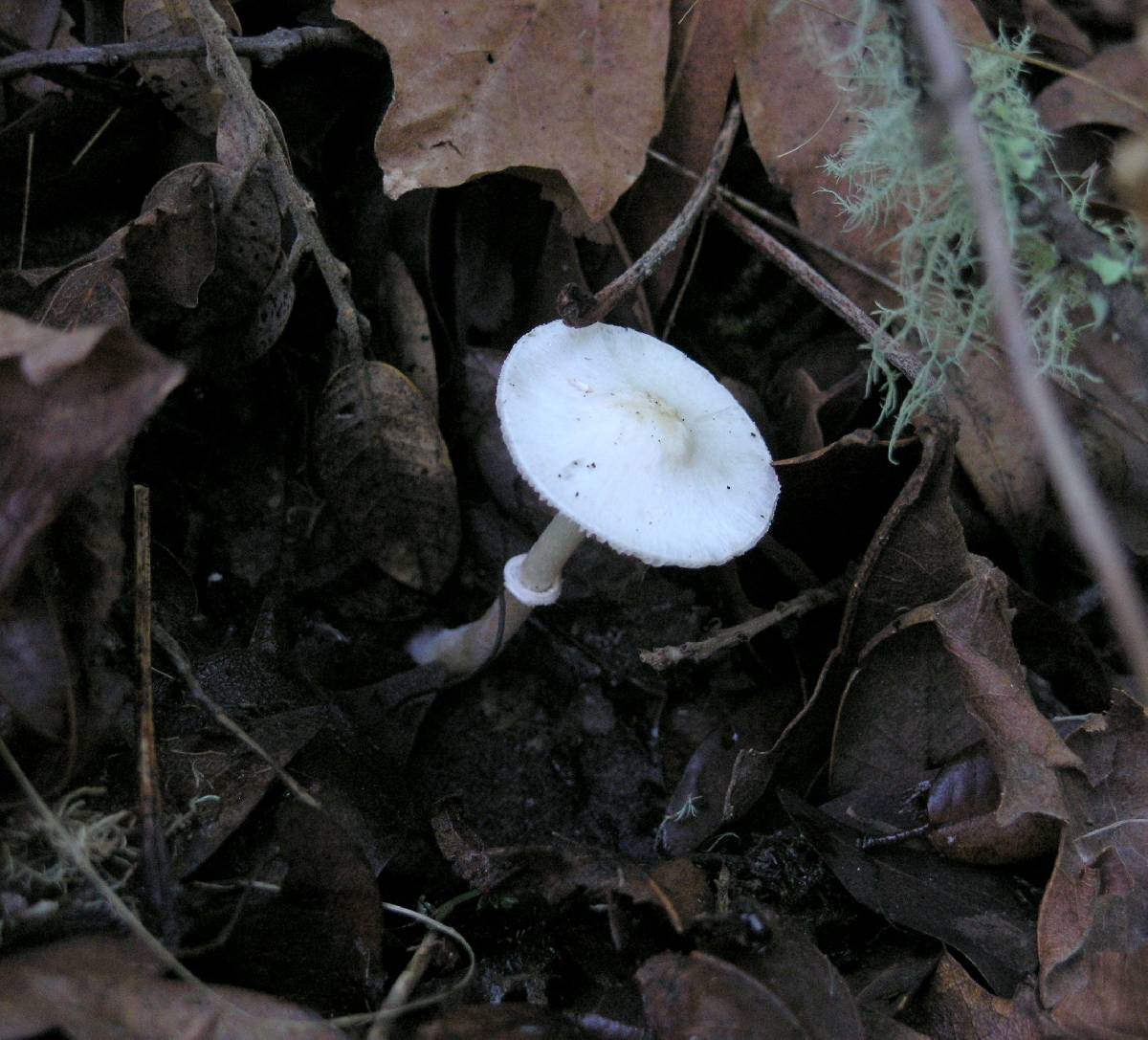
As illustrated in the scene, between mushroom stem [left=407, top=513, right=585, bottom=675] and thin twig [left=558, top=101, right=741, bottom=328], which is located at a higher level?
thin twig [left=558, top=101, right=741, bottom=328]

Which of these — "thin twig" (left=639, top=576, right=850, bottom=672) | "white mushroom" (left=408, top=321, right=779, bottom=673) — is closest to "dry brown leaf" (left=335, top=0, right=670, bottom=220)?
"white mushroom" (left=408, top=321, right=779, bottom=673)

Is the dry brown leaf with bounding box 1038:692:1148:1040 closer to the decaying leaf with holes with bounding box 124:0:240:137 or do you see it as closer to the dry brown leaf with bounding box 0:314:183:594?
the dry brown leaf with bounding box 0:314:183:594

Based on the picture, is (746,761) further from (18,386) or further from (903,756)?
(18,386)

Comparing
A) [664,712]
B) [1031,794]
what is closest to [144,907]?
[664,712]

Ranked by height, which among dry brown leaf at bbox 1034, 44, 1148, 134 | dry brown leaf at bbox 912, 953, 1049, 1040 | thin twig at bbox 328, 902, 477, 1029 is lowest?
dry brown leaf at bbox 912, 953, 1049, 1040

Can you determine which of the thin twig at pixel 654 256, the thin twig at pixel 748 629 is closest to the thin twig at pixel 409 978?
the thin twig at pixel 748 629

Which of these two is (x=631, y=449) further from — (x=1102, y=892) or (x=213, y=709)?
(x=1102, y=892)
